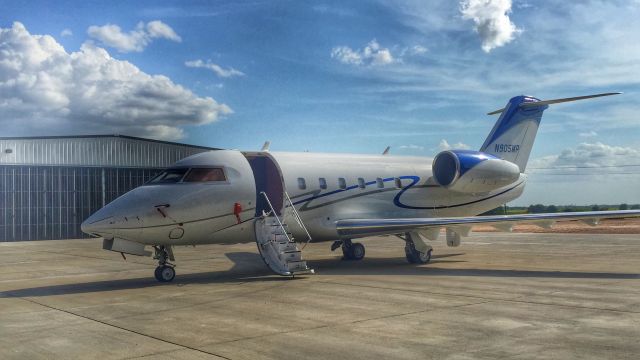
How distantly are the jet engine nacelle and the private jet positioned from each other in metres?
0.03

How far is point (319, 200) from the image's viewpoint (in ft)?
58.0

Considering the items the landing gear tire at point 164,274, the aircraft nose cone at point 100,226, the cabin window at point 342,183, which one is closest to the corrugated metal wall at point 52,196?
the cabin window at point 342,183

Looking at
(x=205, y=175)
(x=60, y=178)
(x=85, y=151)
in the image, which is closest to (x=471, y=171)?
(x=205, y=175)

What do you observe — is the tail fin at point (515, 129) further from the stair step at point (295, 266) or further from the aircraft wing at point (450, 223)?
the stair step at point (295, 266)

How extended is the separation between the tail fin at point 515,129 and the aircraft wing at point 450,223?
520 cm

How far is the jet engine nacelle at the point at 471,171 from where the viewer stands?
19.2 meters

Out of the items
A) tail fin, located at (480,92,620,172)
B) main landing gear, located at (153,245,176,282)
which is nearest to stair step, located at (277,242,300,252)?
main landing gear, located at (153,245,176,282)

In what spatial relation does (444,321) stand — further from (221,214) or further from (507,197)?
(507,197)

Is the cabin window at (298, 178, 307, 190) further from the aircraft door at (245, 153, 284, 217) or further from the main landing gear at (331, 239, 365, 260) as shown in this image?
the main landing gear at (331, 239, 365, 260)

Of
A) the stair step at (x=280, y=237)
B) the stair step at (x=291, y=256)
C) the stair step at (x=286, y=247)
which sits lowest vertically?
the stair step at (x=291, y=256)

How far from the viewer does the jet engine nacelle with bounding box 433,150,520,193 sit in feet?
63.0

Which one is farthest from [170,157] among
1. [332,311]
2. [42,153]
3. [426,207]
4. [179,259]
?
[332,311]

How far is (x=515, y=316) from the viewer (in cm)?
914

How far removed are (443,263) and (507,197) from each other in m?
4.68
